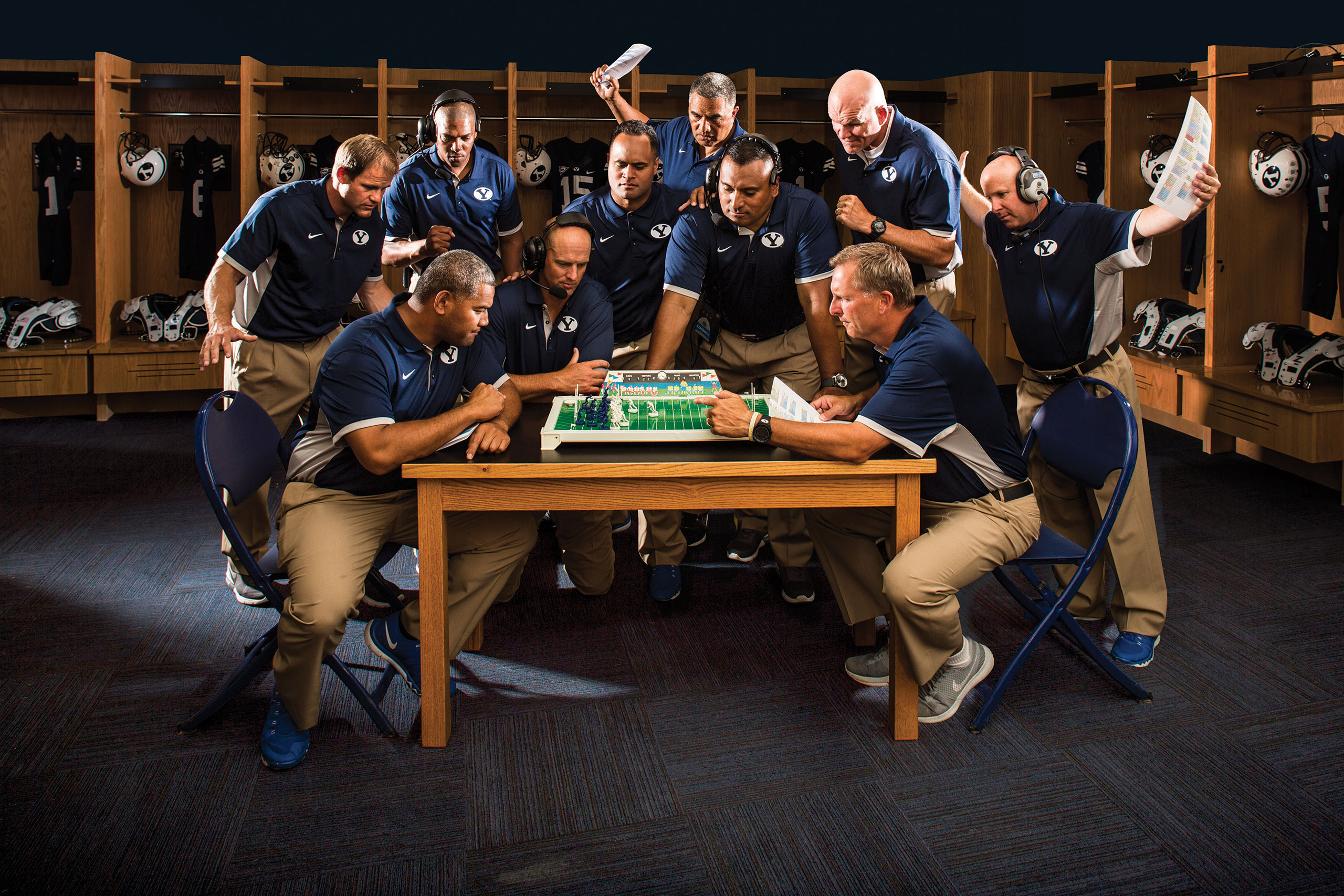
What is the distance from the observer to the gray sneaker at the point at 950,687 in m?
2.71

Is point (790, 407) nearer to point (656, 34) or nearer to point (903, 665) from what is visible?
point (903, 665)

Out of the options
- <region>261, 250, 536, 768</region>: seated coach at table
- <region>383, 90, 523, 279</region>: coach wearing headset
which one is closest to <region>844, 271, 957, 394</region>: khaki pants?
<region>261, 250, 536, 768</region>: seated coach at table

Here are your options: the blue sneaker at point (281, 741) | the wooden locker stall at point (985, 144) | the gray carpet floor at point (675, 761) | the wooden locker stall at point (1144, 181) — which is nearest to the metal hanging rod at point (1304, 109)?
the wooden locker stall at point (1144, 181)

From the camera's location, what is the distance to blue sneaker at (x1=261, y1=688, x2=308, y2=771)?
2.48 m

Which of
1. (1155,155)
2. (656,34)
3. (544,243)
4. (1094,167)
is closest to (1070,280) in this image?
(544,243)

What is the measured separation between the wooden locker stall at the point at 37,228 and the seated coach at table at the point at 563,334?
405 cm

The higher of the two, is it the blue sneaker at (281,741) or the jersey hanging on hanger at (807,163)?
the jersey hanging on hanger at (807,163)

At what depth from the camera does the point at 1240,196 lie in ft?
16.7

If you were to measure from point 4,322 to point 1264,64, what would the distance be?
23.6 feet

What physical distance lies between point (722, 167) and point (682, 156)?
0.78m

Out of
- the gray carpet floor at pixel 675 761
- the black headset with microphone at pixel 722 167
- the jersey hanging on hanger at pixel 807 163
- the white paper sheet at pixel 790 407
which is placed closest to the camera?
the gray carpet floor at pixel 675 761

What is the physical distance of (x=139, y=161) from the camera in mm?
6211

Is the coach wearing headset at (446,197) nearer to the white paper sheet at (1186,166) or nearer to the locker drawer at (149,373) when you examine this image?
the white paper sheet at (1186,166)

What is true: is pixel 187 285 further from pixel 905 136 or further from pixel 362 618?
pixel 905 136
